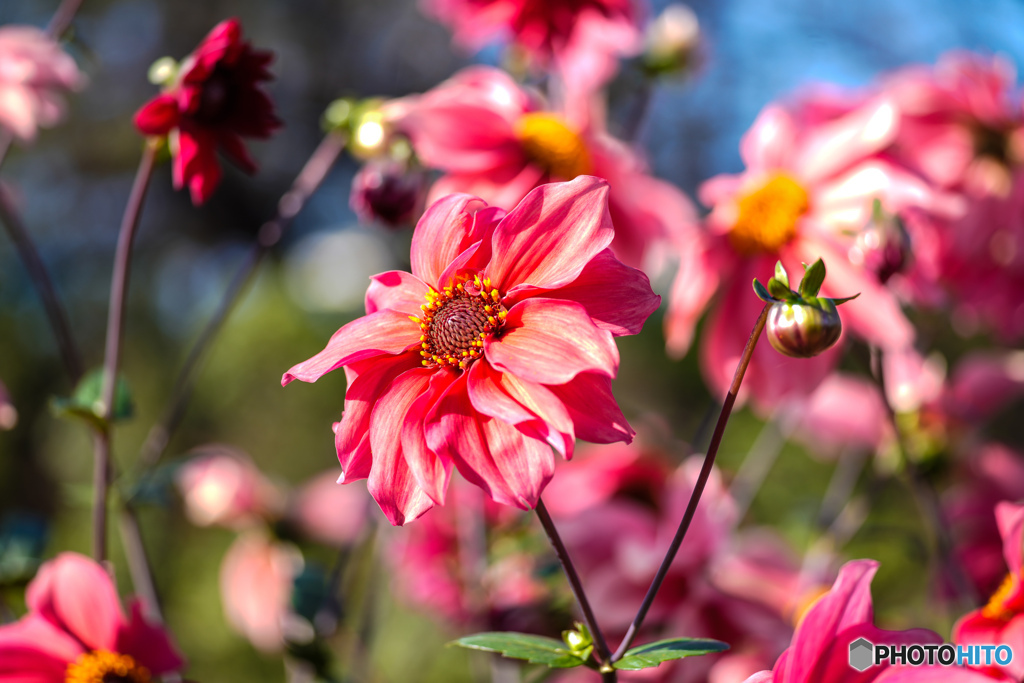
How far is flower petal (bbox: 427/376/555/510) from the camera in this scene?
12.6 inches

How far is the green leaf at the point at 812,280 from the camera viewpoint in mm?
334

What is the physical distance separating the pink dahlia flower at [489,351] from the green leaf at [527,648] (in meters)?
0.06

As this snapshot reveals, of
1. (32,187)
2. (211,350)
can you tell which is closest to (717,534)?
(211,350)

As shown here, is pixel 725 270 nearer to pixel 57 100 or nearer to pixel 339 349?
pixel 339 349

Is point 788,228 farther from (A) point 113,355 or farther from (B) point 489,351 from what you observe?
(A) point 113,355

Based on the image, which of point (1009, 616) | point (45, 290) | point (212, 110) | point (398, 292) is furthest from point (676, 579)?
point (45, 290)

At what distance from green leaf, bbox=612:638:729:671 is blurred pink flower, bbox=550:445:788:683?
18 centimetres

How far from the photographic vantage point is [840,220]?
60 centimetres

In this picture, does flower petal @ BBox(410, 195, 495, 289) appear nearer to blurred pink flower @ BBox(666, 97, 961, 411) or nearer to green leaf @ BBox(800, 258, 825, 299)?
green leaf @ BBox(800, 258, 825, 299)

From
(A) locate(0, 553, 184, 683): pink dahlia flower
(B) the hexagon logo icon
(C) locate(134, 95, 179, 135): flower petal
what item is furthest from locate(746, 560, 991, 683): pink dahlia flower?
(C) locate(134, 95, 179, 135): flower petal

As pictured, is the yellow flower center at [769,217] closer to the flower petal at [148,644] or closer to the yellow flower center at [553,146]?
the yellow flower center at [553,146]

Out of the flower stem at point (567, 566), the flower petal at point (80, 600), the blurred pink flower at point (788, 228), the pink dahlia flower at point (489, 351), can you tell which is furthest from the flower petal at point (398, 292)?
the blurred pink flower at point (788, 228)

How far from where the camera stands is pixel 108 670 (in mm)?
434

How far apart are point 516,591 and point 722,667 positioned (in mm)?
182
